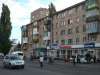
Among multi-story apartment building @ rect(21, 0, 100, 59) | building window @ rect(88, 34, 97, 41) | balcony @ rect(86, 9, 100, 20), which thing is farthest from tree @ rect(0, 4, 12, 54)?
building window @ rect(88, 34, 97, 41)

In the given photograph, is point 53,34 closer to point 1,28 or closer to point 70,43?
point 70,43

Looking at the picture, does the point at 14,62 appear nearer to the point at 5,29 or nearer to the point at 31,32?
the point at 5,29

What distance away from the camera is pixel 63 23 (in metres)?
82.9

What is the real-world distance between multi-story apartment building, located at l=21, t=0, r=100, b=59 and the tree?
15.1 m

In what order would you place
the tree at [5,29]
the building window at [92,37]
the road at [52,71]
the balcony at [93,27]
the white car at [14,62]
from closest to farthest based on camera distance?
the road at [52,71] → the white car at [14,62] → the balcony at [93,27] → the building window at [92,37] → the tree at [5,29]

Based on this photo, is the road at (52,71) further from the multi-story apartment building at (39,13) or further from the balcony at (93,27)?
the multi-story apartment building at (39,13)

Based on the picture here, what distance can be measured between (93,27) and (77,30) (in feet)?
27.5

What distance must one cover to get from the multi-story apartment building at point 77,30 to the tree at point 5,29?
49.5ft

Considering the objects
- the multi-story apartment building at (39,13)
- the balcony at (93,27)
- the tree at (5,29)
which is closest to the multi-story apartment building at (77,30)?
the balcony at (93,27)

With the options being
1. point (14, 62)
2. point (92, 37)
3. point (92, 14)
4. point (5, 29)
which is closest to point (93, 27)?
point (92, 37)

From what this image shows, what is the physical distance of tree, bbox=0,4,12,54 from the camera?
71.0 m

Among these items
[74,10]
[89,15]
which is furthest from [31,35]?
[89,15]

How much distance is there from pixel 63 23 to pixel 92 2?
15995 mm

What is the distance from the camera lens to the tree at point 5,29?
71000 mm
